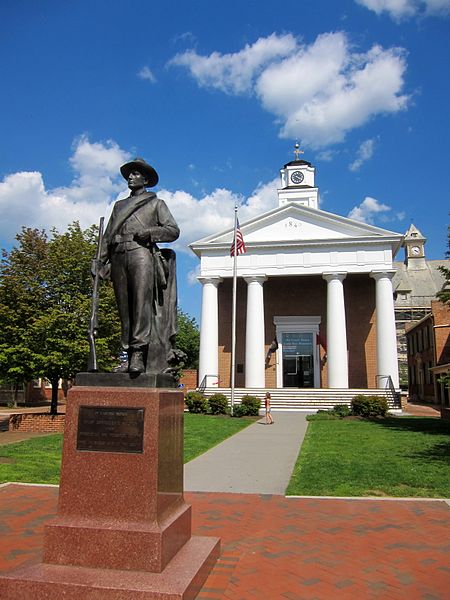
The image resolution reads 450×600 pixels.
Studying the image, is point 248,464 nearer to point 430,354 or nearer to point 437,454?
point 437,454

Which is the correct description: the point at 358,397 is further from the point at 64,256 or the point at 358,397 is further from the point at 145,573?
the point at 145,573

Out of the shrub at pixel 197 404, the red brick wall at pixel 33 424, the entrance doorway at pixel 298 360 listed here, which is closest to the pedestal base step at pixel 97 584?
the red brick wall at pixel 33 424

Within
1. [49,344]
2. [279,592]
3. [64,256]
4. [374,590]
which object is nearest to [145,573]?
[279,592]

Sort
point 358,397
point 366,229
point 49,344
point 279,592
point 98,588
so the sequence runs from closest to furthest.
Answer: point 98,588 < point 279,592 < point 49,344 < point 358,397 < point 366,229

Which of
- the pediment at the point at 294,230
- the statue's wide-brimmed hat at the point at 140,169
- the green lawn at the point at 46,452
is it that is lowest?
the green lawn at the point at 46,452

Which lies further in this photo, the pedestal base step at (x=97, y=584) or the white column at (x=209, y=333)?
the white column at (x=209, y=333)

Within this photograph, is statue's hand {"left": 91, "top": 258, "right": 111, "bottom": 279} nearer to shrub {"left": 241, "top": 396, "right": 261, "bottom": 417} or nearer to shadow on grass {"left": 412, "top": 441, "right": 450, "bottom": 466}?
shadow on grass {"left": 412, "top": 441, "right": 450, "bottom": 466}

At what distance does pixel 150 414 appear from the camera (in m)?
4.51

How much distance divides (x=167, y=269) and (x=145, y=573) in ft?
10.1

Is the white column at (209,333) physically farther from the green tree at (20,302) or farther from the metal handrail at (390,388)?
the green tree at (20,302)

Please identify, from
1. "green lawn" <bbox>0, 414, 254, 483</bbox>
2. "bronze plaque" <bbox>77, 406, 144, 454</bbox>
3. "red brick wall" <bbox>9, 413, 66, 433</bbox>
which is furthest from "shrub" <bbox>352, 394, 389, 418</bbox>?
"bronze plaque" <bbox>77, 406, 144, 454</bbox>

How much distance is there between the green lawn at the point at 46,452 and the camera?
385 inches

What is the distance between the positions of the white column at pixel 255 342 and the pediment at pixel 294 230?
154 inches

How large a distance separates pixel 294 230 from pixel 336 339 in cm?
852
